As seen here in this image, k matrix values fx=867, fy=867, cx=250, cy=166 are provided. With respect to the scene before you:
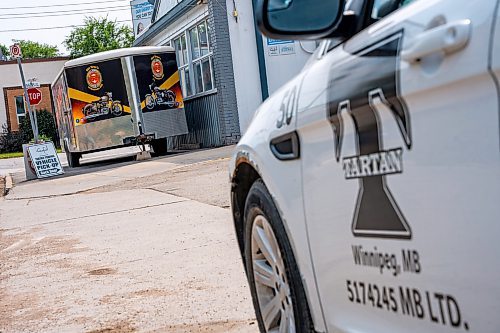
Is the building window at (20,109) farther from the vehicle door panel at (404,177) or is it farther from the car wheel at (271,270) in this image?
the vehicle door panel at (404,177)

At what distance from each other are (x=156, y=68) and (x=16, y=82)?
127 ft

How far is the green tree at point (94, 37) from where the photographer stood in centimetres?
7869

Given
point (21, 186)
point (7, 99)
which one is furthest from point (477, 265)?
point (7, 99)

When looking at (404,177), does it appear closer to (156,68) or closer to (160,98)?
(160,98)

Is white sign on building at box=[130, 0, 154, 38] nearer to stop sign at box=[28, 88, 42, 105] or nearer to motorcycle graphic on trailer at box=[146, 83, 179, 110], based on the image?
stop sign at box=[28, 88, 42, 105]

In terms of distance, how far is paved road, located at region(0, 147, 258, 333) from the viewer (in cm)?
559

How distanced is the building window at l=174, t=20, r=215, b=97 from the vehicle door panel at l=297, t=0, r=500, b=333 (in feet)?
65.2

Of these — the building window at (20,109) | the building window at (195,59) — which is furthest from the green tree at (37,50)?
the building window at (195,59)

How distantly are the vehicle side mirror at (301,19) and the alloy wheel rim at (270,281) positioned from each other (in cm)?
103

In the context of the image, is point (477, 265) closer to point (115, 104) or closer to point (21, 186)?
point (21, 186)

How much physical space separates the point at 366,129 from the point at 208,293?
363 cm

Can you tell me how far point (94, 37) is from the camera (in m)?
79.3

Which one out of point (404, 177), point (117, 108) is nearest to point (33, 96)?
point (117, 108)

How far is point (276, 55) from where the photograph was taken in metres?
20.7
